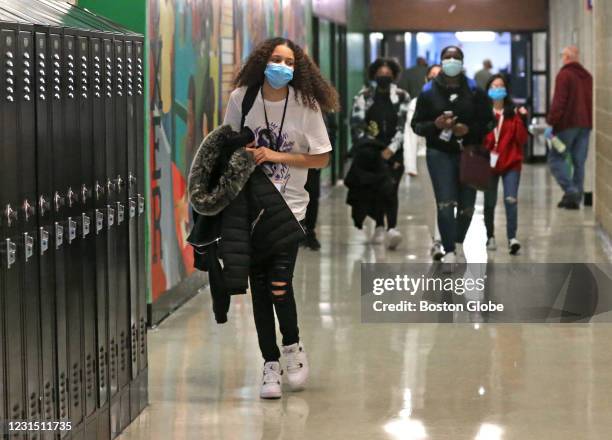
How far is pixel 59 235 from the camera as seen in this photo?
4.45m

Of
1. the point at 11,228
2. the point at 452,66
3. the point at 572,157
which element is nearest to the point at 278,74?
the point at 11,228

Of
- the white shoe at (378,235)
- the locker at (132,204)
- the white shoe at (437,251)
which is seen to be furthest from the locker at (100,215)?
the white shoe at (378,235)

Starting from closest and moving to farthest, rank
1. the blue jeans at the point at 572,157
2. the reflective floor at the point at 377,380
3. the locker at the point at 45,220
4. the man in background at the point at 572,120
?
1. the locker at the point at 45,220
2. the reflective floor at the point at 377,380
3. the man in background at the point at 572,120
4. the blue jeans at the point at 572,157

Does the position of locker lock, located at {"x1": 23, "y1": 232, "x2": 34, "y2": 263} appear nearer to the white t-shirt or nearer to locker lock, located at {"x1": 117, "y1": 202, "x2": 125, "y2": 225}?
locker lock, located at {"x1": 117, "y1": 202, "x2": 125, "y2": 225}

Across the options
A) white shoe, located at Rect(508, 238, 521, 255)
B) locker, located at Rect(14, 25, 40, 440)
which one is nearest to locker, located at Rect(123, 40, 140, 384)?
locker, located at Rect(14, 25, 40, 440)

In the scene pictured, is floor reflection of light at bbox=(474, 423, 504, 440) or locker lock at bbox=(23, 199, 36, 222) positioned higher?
locker lock at bbox=(23, 199, 36, 222)

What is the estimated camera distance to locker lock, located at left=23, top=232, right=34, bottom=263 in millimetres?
4105

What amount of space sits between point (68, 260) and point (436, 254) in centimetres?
573

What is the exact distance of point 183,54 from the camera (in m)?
8.52

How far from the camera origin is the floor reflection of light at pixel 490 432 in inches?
205

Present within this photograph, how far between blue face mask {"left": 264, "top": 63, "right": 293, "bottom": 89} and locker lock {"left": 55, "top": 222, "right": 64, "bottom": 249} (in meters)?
1.61

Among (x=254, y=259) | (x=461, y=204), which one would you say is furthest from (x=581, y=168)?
(x=254, y=259)

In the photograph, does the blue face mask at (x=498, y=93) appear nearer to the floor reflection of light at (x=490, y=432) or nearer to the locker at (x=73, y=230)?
the floor reflection of light at (x=490, y=432)

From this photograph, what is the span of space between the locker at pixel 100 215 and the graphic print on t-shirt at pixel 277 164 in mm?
987
